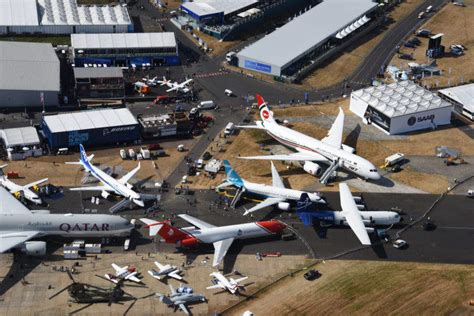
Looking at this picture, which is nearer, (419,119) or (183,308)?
(183,308)


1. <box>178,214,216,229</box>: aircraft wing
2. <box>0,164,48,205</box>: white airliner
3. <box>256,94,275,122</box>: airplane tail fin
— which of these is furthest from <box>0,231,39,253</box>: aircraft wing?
<box>256,94,275,122</box>: airplane tail fin

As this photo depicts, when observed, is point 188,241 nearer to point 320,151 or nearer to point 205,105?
point 320,151

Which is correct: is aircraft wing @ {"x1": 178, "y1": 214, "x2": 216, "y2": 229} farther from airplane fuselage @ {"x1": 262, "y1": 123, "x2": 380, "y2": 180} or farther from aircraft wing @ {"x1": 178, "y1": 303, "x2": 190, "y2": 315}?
airplane fuselage @ {"x1": 262, "y1": 123, "x2": 380, "y2": 180}

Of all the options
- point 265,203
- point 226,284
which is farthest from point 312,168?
point 226,284

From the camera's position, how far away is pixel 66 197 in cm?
15475

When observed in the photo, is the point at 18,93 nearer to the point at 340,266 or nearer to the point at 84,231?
the point at 84,231

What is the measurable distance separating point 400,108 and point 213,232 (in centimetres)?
7375

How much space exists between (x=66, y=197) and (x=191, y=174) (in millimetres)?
29168

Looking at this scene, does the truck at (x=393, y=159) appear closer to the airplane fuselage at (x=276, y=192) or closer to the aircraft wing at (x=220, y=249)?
the airplane fuselage at (x=276, y=192)

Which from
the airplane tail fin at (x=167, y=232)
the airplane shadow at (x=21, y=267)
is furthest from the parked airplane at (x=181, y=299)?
the airplane shadow at (x=21, y=267)

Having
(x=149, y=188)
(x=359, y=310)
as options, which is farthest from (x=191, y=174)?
(x=359, y=310)

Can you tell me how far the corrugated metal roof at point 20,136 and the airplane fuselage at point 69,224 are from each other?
122 feet

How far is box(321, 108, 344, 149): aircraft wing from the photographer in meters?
175

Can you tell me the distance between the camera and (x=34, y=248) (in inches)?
5285
